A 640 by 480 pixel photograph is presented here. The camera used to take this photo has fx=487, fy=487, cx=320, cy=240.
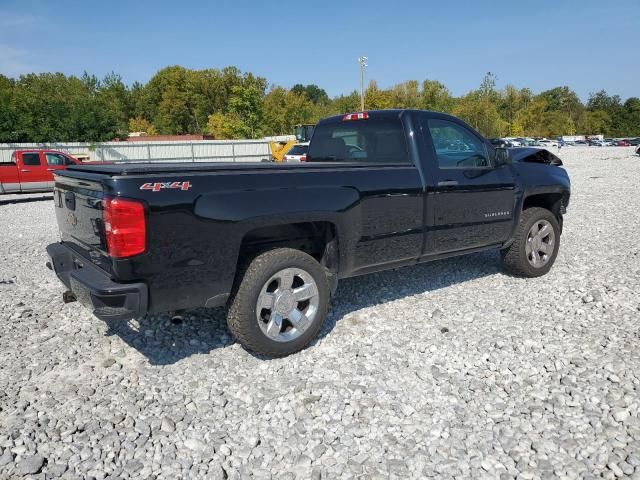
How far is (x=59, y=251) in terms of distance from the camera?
3807 millimetres

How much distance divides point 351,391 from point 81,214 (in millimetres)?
2272

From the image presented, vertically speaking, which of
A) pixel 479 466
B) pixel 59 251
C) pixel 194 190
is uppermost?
pixel 194 190

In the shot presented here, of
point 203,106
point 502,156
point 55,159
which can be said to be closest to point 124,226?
point 502,156

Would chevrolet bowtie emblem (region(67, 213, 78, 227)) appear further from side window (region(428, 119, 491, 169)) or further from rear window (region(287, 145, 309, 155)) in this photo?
rear window (region(287, 145, 309, 155))

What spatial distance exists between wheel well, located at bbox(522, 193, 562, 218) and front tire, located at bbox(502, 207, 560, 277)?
18 cm

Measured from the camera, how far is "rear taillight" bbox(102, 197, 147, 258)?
2883mm

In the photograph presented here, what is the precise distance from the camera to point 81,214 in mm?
3488

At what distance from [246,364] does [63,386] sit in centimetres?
125

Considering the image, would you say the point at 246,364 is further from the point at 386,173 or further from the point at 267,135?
the point at 267,135

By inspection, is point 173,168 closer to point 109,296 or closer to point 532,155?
point 109,296

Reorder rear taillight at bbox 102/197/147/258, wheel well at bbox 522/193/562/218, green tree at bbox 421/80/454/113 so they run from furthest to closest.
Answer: green tree at bbox 421/80/454/113, wheel well at bbox 522/193/562/218, rear taillight at bbox 102/197/147/258

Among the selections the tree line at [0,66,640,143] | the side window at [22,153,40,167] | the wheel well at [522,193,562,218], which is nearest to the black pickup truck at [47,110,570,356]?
the wheel well at [522,193,562,218]

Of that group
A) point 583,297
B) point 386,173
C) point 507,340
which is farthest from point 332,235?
point 583,297

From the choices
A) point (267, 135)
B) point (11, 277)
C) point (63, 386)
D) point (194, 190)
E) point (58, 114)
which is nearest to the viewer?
point (194, 190)
